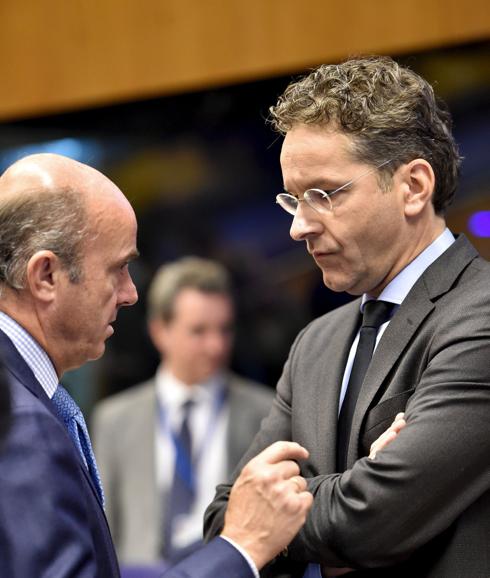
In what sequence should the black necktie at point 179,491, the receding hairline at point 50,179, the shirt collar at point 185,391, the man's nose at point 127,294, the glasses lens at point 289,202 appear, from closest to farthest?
the receding hairline at point 50,179
the man's nose at point 127,294
the glasses lens at point 289,202
the black necktie at point 179,491
the shirt collar at point 185,391

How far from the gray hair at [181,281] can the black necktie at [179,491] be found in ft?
1.95

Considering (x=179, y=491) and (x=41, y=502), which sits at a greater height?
(x=41, y=502)

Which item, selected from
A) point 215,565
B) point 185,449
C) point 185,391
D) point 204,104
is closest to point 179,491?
point 185,449

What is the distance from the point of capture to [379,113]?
2158mm

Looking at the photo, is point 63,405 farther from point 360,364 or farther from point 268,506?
point 360,364

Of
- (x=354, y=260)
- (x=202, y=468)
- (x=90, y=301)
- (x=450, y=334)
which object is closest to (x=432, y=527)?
(x=450, y=334)

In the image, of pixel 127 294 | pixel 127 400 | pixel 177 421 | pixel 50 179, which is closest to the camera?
pixel 50 179

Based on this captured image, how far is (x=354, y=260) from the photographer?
2180mm

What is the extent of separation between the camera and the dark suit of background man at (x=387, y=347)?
1910mm

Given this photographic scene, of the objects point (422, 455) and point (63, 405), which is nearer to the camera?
point (422, 455)

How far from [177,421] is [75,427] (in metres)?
2.72

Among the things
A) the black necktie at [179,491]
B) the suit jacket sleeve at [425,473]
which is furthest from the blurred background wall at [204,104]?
the suit jacket sleeve at [425,473]

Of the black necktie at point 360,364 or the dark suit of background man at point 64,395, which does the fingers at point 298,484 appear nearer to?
the dark suit of background man at point 64,395

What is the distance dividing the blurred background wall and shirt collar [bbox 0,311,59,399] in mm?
2458
